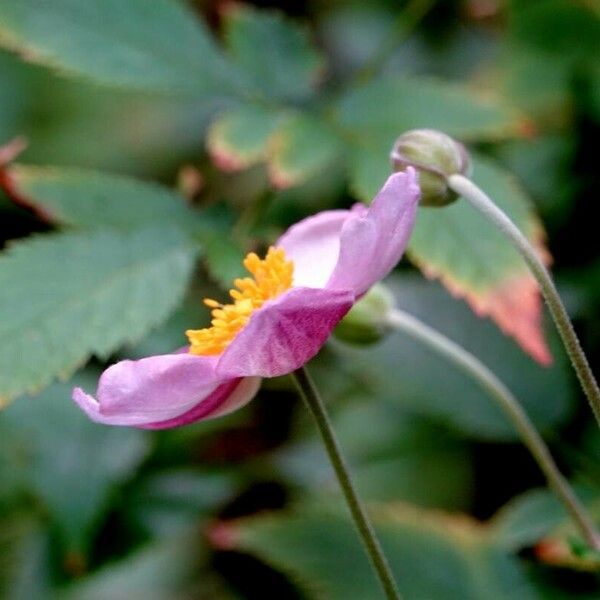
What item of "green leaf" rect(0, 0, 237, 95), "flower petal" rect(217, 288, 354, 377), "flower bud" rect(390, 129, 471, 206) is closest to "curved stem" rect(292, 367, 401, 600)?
"flower petal" rect(217, 288, 354, 377)

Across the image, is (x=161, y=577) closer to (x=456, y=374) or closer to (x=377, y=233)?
(x=456, y=374)

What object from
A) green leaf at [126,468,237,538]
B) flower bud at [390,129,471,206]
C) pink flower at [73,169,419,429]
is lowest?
green leaf at [126,468,237,538]

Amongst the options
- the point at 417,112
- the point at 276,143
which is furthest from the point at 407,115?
the point at 276,143

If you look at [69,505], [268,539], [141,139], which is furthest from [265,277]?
[141,139]

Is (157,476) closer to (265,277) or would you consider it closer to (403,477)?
(403,477)

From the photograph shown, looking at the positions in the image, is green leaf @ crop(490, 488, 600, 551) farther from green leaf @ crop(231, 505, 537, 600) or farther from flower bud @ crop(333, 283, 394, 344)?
flower bud @ crop(333, 283, 394, 344)

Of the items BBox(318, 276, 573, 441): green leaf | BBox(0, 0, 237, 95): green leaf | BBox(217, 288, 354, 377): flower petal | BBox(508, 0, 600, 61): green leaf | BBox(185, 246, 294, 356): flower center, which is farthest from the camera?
BBox(508, 0, 600, 61): green leaf

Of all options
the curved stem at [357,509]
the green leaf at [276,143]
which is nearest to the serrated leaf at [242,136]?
the green leaf at [276,143]

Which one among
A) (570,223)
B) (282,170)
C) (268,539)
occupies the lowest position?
(570,223)
